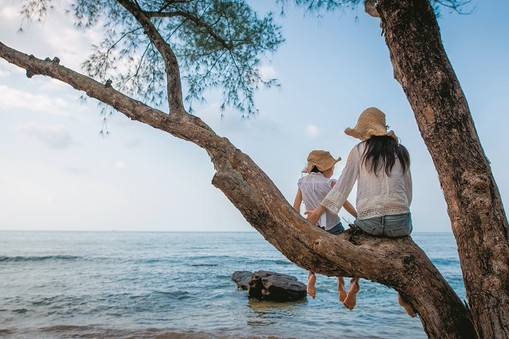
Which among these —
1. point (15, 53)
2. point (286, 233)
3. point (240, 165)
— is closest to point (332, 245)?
point (286, 233)

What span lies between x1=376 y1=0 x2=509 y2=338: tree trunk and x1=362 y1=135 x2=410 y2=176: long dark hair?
333 mm

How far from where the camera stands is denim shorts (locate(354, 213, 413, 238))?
3105 mm

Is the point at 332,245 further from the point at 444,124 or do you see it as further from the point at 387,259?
the point at 444,124

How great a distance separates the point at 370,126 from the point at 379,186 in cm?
51

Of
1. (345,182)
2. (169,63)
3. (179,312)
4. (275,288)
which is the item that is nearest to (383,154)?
(345,182)

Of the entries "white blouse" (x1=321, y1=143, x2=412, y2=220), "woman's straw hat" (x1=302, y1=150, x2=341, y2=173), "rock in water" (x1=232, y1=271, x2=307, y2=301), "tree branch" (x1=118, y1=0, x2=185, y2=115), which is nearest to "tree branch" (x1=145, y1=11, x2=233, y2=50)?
"tree branch" (x1=118, y1=0, x2=185, y2=115)

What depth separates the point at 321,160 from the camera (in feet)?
15.1

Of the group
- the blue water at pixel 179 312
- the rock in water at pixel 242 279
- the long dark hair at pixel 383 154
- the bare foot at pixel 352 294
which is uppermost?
the long dark hair at pixel 383 154

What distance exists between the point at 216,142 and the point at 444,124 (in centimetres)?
171

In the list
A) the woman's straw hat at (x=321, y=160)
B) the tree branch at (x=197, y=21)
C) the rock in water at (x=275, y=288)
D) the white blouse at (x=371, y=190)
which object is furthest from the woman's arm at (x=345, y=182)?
the rock in water at (x=275, y=288)

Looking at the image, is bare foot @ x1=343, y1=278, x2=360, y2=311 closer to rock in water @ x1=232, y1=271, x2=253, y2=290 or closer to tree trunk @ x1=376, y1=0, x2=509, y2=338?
tree trunk @ x1=376, y1=0, x2=509, y2=338

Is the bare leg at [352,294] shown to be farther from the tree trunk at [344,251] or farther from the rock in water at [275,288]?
the rock in water at [275,288]

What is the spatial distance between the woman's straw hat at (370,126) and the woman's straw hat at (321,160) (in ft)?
3.55

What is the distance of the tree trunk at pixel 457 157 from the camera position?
2.63m
